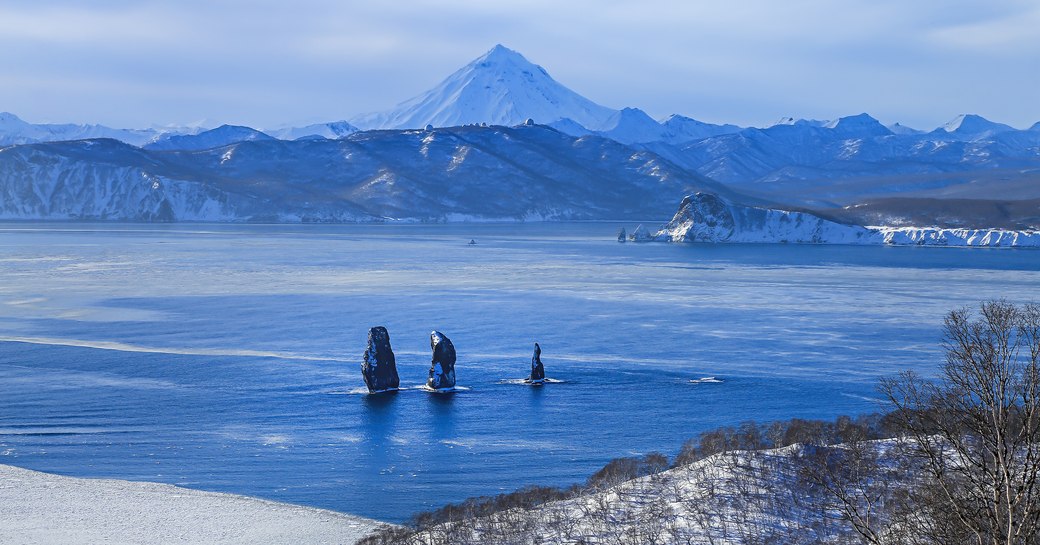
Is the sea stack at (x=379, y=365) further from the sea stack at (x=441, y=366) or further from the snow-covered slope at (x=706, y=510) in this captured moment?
the snow-covered slope at (x=706, y=510)

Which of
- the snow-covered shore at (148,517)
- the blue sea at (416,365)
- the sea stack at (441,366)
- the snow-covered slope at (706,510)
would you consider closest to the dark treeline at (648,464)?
the snow-covered slope at (706,510)

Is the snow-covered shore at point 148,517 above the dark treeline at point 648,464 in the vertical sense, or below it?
below

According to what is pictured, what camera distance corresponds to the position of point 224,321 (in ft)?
251

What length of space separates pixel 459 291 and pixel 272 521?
66.6m

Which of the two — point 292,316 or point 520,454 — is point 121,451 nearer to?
point 520,454

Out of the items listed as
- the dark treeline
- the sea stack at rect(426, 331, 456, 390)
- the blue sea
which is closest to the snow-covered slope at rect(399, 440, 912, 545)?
the dark treeline

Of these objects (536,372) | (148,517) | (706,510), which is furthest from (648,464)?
(536,372)

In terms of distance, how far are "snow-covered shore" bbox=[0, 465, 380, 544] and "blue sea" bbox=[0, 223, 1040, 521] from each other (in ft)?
Answer: 4.12

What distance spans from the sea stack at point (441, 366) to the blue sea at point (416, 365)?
3.89 feet

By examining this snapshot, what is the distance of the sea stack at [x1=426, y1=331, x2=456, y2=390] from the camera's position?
170ft

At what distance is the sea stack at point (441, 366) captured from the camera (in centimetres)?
5181

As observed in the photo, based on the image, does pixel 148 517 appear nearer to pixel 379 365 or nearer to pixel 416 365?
pixel 379 365

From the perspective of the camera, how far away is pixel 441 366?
52.2 meters

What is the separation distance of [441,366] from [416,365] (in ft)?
25.9
